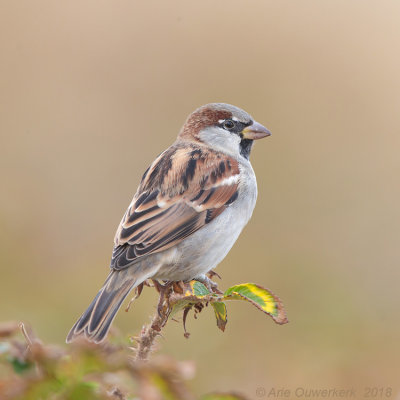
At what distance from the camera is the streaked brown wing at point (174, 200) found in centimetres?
347

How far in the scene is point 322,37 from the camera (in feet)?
31.6

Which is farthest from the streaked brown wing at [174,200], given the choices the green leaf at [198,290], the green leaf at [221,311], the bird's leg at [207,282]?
the green leaf at [221,311]

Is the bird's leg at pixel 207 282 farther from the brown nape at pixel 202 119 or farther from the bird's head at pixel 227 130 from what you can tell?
the brown nape at pixel 202 119

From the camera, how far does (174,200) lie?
3730 millimetres

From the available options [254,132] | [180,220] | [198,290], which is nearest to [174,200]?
[180,220]

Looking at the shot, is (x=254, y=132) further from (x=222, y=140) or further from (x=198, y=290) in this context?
(x=198, y=290)

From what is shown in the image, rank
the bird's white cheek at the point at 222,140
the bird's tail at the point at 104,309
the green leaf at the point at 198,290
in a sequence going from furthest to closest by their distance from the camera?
the bird's white cheek at the point at 222,140 < the bird's tail at the point at 104,309 < the green leaf at the point at 198,290

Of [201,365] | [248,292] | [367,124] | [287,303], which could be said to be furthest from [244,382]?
[367,124]

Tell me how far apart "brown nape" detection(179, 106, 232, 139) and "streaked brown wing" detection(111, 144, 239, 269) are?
43 cm

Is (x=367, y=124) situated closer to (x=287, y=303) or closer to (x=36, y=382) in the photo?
(x=287, y=303)

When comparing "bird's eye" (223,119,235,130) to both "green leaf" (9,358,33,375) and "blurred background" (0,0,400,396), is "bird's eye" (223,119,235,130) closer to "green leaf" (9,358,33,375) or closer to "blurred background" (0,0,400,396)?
"blurred background" (0,0,400,396)

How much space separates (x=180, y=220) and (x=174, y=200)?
0.14 metres

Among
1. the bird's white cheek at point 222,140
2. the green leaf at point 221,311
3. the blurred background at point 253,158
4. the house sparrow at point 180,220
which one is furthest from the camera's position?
the blurred background at point 253,158

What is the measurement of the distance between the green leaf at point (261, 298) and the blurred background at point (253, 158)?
2.30 metres
